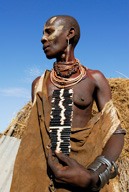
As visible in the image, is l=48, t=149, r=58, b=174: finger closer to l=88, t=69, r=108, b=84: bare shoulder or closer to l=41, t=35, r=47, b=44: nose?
l=88, t=69, r=108, b=84: bare shoulder

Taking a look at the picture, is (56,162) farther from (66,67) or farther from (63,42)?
(63,42)

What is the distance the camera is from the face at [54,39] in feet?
7.29

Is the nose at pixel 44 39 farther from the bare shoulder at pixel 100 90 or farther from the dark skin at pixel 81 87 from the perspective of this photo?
the bare shoulder at pixel 100 90

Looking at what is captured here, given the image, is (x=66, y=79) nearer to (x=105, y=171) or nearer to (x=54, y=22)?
(x=54, y=22)

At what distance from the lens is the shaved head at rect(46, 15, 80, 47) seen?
228cm

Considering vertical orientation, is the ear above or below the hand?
above

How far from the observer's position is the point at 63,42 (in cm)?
225

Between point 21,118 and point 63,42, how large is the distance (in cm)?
372

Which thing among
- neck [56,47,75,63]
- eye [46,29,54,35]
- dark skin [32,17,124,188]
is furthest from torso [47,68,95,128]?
eye [46,29,54,35]

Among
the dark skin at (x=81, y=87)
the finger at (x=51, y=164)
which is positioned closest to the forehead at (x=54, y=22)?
the dark skin at (x=81, y=87)

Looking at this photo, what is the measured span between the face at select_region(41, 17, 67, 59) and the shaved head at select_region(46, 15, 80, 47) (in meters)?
0.01

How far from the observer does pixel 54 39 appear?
7.27 feet

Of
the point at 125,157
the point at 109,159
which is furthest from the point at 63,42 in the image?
the point at 125,157

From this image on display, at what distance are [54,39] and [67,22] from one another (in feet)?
0.84
